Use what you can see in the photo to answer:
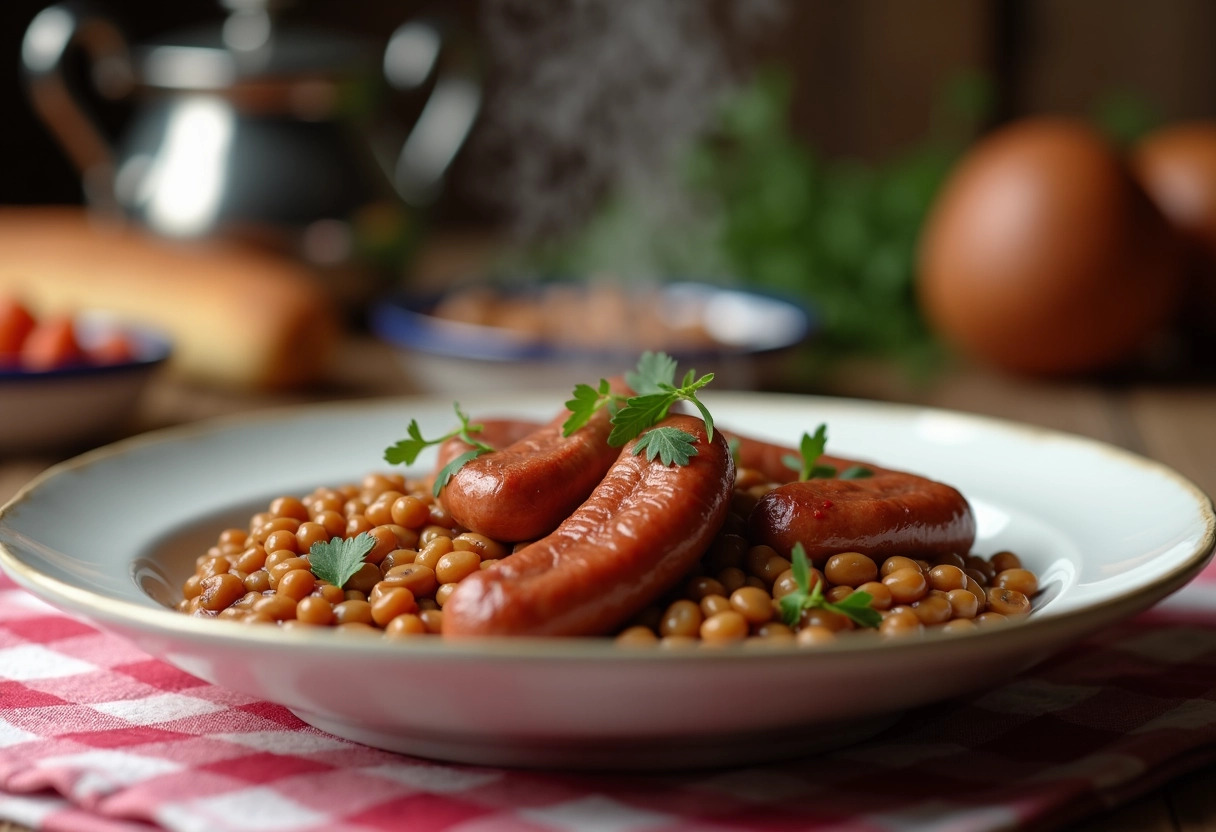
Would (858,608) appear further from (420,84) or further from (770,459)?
(420,84)

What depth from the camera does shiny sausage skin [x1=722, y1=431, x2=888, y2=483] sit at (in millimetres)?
1858

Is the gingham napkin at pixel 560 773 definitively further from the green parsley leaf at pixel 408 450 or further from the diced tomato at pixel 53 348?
the diced tomato at pixel 53 348

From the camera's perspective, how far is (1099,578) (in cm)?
157

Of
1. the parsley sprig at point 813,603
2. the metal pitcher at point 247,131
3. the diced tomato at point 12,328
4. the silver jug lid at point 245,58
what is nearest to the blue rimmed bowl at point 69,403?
the diced tomato at point 12,328

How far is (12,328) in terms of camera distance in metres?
3.14

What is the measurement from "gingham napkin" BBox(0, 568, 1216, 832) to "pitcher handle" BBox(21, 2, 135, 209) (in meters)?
2.95

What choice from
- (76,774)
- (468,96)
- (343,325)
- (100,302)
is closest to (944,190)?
(468,96)

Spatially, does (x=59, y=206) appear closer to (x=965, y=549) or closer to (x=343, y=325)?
(x=343, y=325)

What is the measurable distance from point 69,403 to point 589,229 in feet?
7.22

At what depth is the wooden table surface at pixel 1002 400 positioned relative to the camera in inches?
122

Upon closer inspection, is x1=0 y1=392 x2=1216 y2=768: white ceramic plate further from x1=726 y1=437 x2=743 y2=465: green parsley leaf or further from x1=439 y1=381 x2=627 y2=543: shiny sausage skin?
x1=726 y1=437 x2=743 y2=465: green parsley leaf

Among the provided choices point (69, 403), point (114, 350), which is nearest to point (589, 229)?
point (114, 350)

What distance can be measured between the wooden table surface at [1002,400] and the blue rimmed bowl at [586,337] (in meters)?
0.26

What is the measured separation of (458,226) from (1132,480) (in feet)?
18.9
